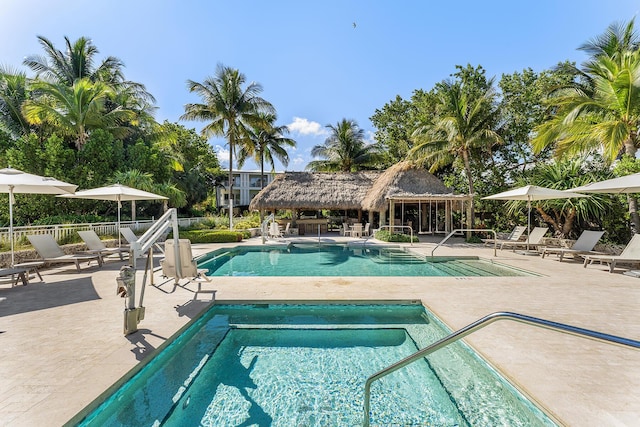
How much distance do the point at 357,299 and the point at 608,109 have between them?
37.7ft

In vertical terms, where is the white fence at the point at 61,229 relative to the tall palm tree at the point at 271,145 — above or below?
below

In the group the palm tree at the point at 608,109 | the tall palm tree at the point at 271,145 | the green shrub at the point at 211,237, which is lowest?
the green shrub at the point at 211,237

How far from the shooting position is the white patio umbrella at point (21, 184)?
6035 mm

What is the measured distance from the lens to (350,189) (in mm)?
19750

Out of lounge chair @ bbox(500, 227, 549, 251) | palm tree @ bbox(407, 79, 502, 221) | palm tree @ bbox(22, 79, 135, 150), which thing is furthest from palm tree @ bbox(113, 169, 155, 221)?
lounge chair @ bbox(500, 227, 549, 251)

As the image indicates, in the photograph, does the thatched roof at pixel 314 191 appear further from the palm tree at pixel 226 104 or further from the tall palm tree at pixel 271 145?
the tall palm tree at pixel 271 145

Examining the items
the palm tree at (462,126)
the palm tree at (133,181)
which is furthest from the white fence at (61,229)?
the palm tree at (462,126)

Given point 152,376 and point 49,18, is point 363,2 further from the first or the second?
point 152,376

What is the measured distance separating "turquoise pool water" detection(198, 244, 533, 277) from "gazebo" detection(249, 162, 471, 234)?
5.09 meters

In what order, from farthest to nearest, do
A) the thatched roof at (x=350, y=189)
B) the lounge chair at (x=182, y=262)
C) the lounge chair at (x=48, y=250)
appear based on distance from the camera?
the thatched roof at (x=350, y=189)
the lounge chair at (x=48, y=250)
the lounge chair at (x=182, y=262)

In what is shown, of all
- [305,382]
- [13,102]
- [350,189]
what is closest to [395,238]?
[350,189]

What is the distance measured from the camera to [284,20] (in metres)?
10.3

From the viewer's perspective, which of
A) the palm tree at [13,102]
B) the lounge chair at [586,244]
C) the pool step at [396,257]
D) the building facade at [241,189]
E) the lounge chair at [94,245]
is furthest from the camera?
the building facade at [241,189]

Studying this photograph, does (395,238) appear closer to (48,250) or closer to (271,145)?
(48,250)
